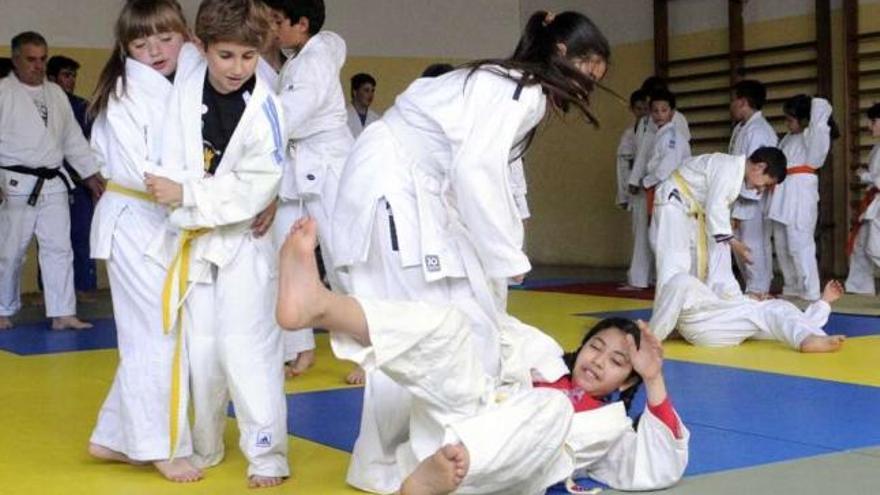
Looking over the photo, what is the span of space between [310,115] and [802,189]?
17.1ft

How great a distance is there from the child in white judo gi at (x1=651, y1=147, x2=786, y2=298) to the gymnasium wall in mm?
4404

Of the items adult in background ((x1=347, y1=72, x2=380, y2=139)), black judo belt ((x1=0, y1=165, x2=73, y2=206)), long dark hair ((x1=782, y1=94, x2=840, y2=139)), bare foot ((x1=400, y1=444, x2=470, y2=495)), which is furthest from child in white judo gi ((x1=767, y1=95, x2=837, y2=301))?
bare foot ((x1=400, y1=444, x2=470, y2=495))

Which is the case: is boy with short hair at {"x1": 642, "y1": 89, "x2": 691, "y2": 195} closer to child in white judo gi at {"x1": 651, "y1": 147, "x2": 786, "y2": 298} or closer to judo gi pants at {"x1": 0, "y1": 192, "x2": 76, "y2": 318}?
child in white judo gi at {"x1": 651, "y1": 147, "x2": 786, "y2": 298}

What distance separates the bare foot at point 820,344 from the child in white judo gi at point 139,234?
3401 millimetres

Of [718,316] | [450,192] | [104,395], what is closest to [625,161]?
[718,316]

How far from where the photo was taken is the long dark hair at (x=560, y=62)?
3.33 m

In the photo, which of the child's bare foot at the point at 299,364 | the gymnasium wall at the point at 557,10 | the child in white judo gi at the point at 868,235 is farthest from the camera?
the gymnasium wall at the point at 557,10

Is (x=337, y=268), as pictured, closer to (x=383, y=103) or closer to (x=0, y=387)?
(x=0, y=387)

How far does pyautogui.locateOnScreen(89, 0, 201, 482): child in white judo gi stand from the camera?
3566 mm

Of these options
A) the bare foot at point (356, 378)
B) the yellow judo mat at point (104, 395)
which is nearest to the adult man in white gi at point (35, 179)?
the yellow judo mat at point (104, 395)

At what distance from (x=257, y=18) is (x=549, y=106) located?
0.83 meters

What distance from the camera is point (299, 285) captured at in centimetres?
289

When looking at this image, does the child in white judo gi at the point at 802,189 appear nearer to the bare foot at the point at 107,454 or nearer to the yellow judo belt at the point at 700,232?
the yellow judo belt at the point at 700,232

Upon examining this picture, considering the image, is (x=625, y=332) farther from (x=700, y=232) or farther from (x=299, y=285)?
(x=700, y=232)
